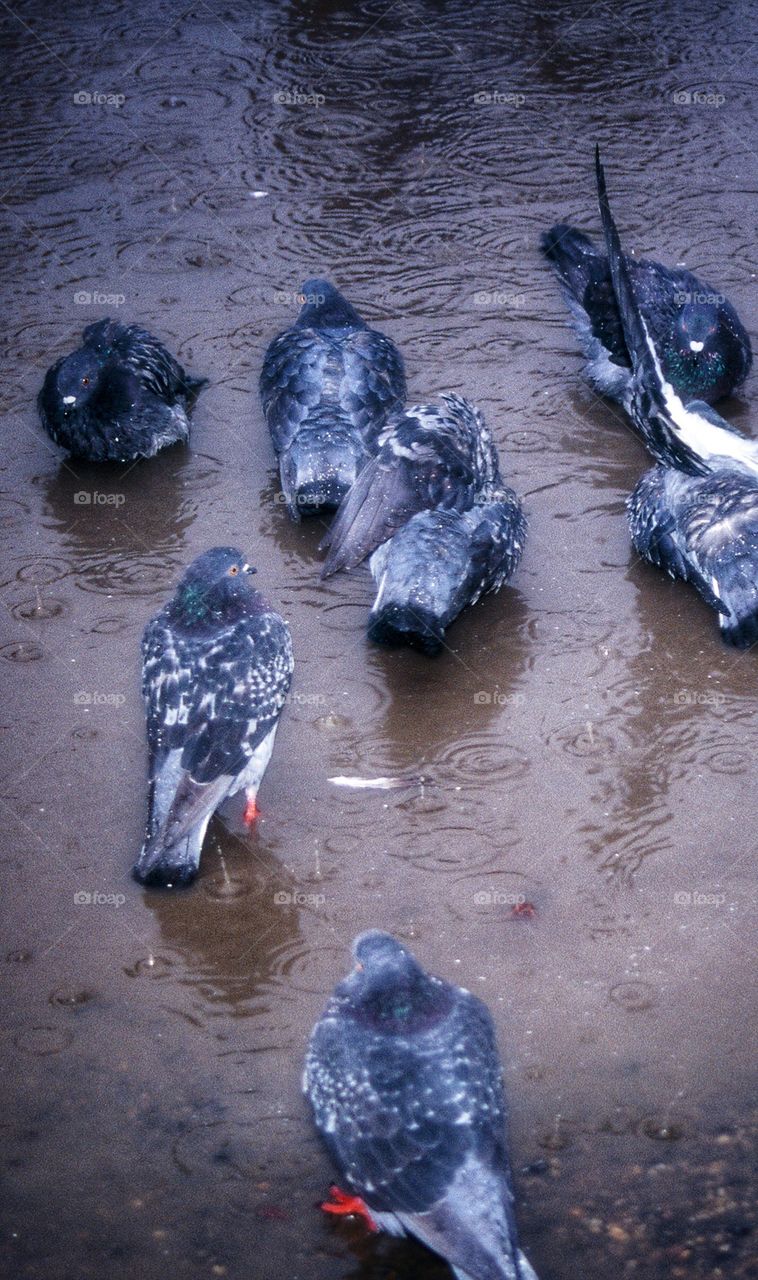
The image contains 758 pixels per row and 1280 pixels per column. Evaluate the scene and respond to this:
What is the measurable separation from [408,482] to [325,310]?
178cm

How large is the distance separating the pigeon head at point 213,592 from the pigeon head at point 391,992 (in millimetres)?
1583

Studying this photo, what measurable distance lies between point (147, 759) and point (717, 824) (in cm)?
204

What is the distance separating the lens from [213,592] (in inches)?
189

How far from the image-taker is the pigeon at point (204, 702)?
4.39m

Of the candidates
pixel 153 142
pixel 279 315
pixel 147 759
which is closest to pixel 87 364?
pixel 279 315

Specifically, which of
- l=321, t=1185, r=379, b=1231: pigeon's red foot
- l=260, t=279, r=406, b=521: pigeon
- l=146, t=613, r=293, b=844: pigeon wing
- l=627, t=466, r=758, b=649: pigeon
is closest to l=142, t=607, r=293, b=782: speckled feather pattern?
l=146, t=613, r=293, b=844: pigeon wing

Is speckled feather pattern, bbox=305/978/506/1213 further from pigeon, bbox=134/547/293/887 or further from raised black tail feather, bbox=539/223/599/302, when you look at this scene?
raised black tail feather, bbox=539/223/599/302

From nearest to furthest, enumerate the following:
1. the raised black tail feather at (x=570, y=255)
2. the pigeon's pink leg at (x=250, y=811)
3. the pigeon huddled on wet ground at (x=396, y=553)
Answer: the pigeon huddled on wet ground at (x=396, y=553) → the pigeon's pink leg at (x=250, y=811) → the raised black tail feather at (x=570, y=255)

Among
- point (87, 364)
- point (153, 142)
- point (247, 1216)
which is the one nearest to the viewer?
point (247, 1216)

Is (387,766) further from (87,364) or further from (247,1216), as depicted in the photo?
(87,364)

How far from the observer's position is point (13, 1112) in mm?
3725

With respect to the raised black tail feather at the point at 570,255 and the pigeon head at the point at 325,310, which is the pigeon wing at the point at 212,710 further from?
the raised black tail feather at the point at 570,255

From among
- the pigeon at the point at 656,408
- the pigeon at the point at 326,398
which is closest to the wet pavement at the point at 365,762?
the pigeon at the point at 326,398

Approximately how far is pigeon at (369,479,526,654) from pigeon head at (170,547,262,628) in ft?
2.39
